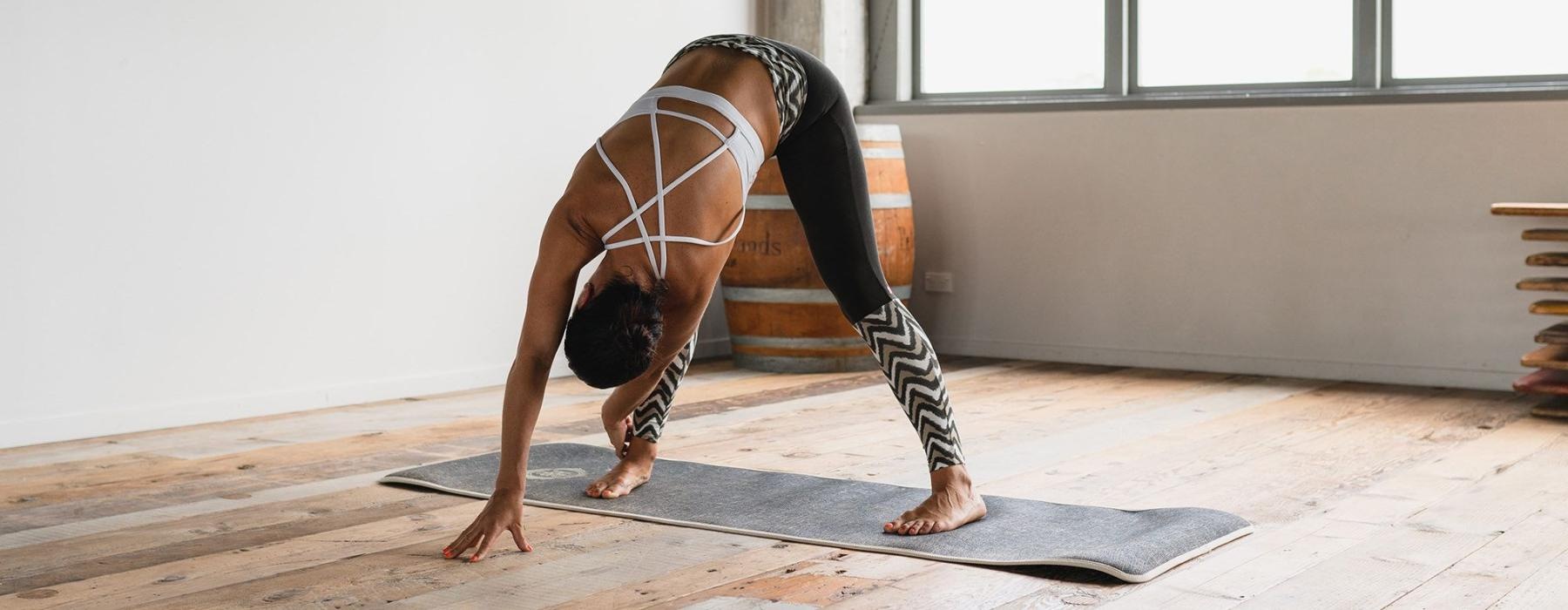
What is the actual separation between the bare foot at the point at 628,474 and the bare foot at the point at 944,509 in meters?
0.57

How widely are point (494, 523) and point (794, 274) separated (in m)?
2.63

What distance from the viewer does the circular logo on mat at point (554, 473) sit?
3.20 metres

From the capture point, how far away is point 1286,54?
16.3 feet

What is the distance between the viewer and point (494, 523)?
2451 millimetres

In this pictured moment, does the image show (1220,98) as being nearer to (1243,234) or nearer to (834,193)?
(1243,234)

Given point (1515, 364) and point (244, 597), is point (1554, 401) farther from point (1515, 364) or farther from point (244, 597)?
point (244, 597)

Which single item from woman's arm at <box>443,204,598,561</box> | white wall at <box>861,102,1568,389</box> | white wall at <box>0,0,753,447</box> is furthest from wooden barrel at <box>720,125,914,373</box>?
woman's arm at <box>443,204,598,561</box>

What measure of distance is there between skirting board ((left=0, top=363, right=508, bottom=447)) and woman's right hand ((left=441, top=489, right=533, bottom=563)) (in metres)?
1.68

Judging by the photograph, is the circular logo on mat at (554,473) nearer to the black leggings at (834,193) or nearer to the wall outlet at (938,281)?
the black leggings at (834,193)

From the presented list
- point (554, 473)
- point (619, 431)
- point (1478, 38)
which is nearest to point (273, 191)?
point (554, 473)

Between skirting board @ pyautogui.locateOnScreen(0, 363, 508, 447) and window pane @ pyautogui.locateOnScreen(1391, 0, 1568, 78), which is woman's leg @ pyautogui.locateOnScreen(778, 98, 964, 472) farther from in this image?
window pane @ pyautogui.locateOnScreen(1391, 0, 1568, 78)

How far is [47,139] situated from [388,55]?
1.00 meters

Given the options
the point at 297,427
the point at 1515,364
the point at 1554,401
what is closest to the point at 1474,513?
the point at 1554,401

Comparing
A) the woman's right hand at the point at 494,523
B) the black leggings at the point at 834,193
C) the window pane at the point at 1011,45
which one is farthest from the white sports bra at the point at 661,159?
the window pane at the point at 1011,45
